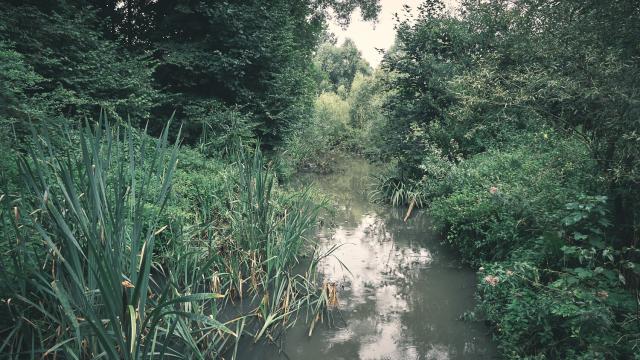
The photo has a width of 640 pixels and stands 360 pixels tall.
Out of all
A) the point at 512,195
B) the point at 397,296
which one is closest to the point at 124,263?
the point at 397,296

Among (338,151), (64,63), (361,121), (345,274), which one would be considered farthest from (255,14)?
(361,121)

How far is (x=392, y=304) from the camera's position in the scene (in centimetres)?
504

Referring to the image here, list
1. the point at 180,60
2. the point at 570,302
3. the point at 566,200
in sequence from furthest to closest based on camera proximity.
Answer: the point at 180,60, the point at 566,200, the point at 570,302

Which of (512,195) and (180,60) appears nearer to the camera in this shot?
(512,195)

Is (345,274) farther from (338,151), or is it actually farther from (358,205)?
(338,151)

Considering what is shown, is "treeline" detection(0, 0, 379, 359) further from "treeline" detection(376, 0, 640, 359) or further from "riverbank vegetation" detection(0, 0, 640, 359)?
"treeline" detection(376, 0, 640, 359)

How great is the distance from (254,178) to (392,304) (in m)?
2.32

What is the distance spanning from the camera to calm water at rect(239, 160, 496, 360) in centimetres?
395

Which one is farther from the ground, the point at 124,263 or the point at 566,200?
the point at 566,200

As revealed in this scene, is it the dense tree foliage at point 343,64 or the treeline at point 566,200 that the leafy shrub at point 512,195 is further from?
the dense tree foliage at point 343,64

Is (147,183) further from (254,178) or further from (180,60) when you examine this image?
(180,60)

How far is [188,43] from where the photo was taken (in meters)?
8.95

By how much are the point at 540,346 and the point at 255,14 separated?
8225 millimetres

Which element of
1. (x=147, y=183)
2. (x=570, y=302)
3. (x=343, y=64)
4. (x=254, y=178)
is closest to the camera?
(x=147, y=183)
